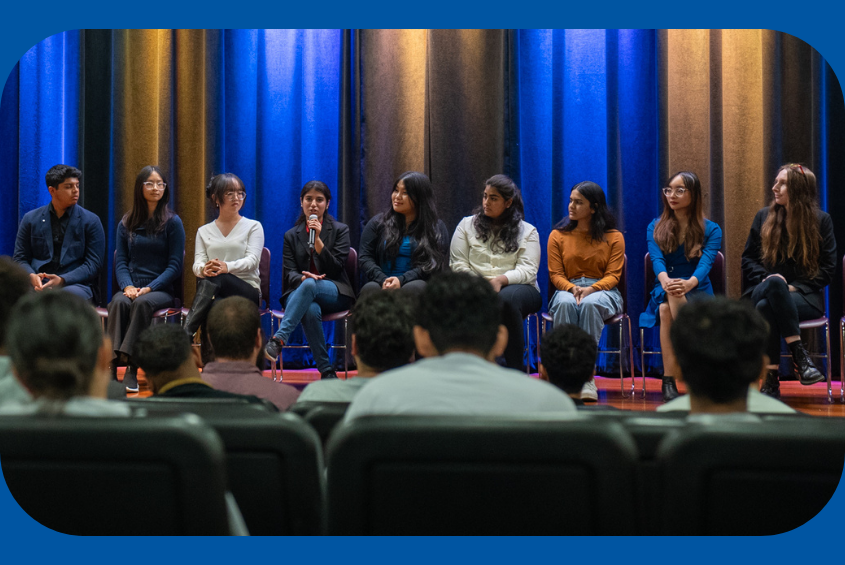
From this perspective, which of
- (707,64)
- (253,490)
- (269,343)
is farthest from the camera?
(707,64)

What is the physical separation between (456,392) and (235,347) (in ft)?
3.70

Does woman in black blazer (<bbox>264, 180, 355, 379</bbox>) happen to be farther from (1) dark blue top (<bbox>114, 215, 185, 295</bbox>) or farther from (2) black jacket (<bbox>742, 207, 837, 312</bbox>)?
(2) black jacket (<bbox>742, 207, 837, 312</bbox>)

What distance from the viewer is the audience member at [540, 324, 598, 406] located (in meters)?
2.27

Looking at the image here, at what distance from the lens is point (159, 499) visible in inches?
47.3

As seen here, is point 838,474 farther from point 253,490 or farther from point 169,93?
point 169,93

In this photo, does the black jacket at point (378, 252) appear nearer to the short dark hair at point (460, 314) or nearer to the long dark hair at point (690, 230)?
the long dark hair at point (690, 230)

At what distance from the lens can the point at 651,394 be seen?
400cm

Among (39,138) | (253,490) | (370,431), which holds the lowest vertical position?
(253,490)

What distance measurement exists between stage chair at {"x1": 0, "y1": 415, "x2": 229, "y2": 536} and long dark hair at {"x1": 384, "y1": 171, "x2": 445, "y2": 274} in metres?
2.92

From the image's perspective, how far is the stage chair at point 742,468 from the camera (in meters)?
1.13

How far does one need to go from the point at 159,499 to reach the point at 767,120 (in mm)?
4226

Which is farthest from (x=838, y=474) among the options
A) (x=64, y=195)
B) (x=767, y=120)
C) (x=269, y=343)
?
(x=64, y=195)

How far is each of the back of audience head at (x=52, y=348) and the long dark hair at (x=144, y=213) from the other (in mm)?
3127

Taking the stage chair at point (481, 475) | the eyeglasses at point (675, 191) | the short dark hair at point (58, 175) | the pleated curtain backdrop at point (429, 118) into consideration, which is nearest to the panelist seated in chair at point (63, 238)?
the short dark hair at point (58, 175)
